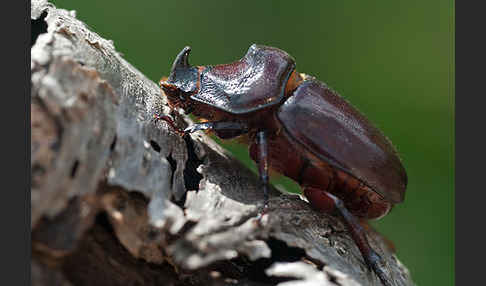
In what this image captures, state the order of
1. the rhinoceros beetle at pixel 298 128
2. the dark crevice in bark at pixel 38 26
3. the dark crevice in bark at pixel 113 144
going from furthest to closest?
the rhinoceros beetle at pixel 298 128 < the dark crevice in bark at pixel 38 26 < the dark crevice in bark at pixel 113 144

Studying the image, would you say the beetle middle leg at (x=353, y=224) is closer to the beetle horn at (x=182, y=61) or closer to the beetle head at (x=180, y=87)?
the beetle head at (x=180, y=87)

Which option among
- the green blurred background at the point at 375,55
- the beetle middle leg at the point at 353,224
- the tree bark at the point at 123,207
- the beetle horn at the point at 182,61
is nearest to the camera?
the tree bark at the point at 123,207

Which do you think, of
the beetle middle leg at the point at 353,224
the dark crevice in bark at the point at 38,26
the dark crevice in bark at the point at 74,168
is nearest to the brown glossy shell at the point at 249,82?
the beetle middle leg at the point at 353,224

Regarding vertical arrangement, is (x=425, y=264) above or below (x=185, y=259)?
below

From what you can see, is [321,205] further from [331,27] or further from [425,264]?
[331,27]

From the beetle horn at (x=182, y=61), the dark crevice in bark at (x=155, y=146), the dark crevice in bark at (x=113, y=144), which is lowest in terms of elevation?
the dark crevice in bark at (x=155, y=146)

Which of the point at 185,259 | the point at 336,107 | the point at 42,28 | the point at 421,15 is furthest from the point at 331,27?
the point at 185,259

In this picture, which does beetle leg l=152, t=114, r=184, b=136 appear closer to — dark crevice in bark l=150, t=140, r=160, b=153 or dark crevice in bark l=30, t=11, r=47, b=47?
dark crevice in bark l=150, t=140, r=160, b=153
